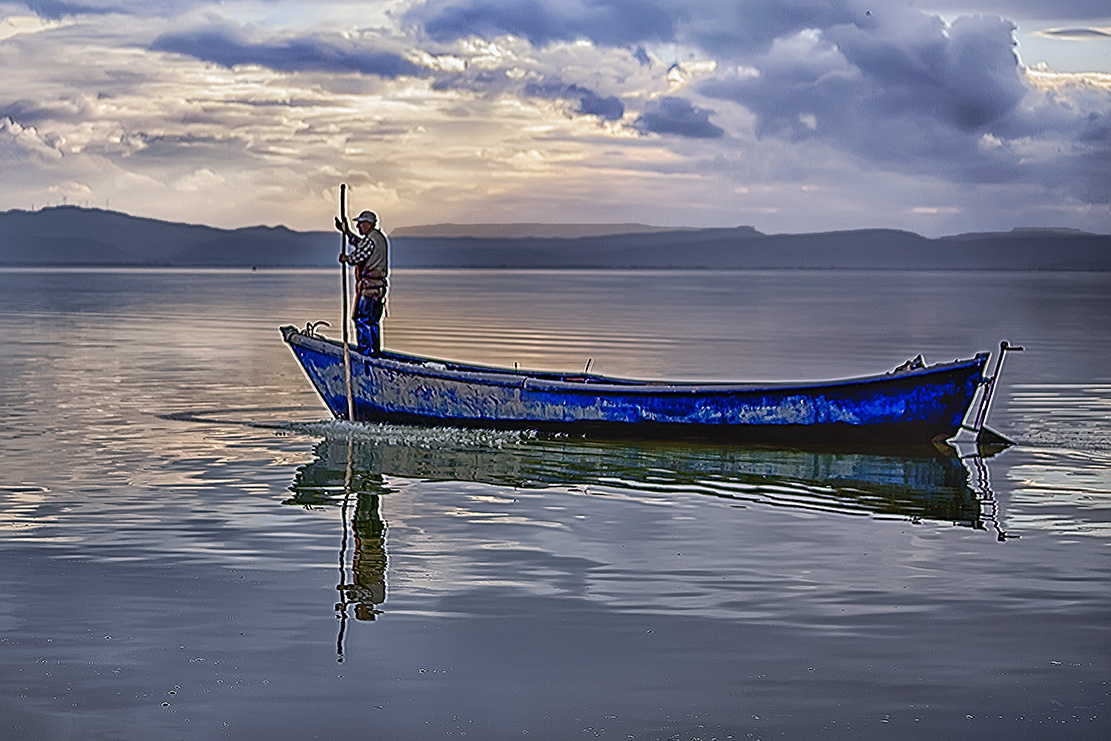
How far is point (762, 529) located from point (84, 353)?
2406 cm

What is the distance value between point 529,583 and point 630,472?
18.7 ft

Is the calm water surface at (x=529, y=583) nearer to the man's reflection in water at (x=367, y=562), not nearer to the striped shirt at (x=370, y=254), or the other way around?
the man's reflection in water at (x=367, y=562)

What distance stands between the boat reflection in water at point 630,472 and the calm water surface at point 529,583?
67mm

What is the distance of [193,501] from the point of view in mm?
13336

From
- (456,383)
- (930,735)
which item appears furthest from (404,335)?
(930,735)

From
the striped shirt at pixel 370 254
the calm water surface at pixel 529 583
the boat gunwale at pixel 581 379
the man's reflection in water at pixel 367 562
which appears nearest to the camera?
the calm water surface at pixel 529 583

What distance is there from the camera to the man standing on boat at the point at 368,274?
756 inches

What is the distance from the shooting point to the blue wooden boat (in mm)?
17000

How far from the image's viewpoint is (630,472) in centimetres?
1559

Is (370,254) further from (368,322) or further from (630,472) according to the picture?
(630,472)

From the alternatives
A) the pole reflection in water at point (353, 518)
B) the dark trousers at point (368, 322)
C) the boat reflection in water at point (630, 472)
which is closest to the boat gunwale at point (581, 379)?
the dark trousers at point (368, 322)

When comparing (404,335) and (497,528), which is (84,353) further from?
(497,528)

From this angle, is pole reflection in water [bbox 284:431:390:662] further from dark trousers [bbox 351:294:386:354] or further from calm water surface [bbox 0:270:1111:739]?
dark trousers [bbox 351:294:386:354]

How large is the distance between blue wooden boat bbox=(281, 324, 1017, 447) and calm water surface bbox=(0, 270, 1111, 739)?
347mm
